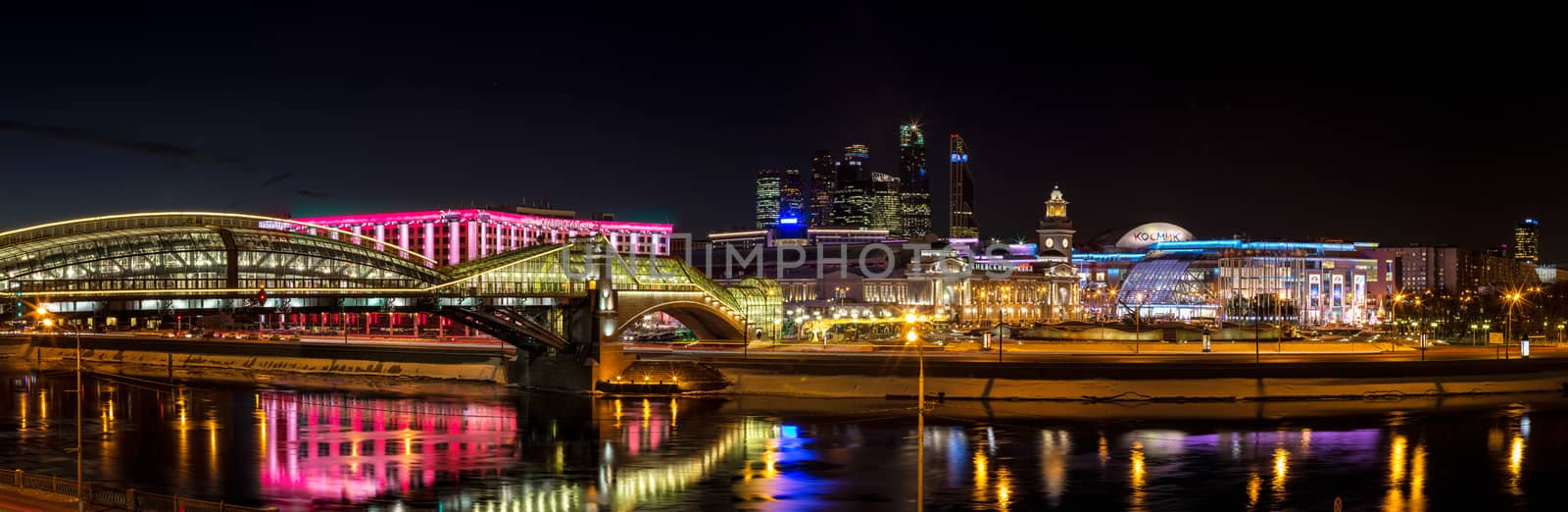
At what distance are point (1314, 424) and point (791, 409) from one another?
29.4 metres

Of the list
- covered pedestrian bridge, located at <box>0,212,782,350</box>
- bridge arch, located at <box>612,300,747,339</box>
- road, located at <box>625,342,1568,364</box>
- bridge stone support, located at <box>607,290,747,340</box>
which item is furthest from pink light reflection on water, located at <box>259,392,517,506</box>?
bridge arch, located at <box>612,300,747,339</box>

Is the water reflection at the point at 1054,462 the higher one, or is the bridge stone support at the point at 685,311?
the bridge stone support at the point at 685,311

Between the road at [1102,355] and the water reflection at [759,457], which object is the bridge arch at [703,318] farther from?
the water reflection at [759,457]

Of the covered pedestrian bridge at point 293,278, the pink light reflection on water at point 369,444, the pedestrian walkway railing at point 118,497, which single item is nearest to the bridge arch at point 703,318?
the covered pedestrian bridge at point 293,278

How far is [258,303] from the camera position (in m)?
78.0

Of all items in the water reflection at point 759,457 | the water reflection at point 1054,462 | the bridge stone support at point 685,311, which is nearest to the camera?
the water reflection at point 759,457

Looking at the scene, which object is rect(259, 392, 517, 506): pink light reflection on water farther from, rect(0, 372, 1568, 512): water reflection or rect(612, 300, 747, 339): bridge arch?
rect(612, 300, 747, 339): bridge arch

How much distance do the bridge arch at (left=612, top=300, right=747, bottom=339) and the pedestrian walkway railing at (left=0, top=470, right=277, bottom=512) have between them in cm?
6721

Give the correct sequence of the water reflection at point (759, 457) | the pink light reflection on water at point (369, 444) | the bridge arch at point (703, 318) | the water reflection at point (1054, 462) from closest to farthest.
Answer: the water reflection at point (759, 457)
the water reflection at point (1054, 462)
the pink light reflection on water at point (369, 444)
the bridge arch at point (703, 318)

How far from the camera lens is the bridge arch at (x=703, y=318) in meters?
A: 118

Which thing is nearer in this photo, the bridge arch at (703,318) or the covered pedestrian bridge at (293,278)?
the covered pedestrian bridge at (293,278)

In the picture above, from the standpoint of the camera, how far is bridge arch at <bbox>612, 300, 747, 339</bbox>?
118281 millimetres

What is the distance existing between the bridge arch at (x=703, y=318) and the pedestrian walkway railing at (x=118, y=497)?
67.2m

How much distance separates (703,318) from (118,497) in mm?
85436
